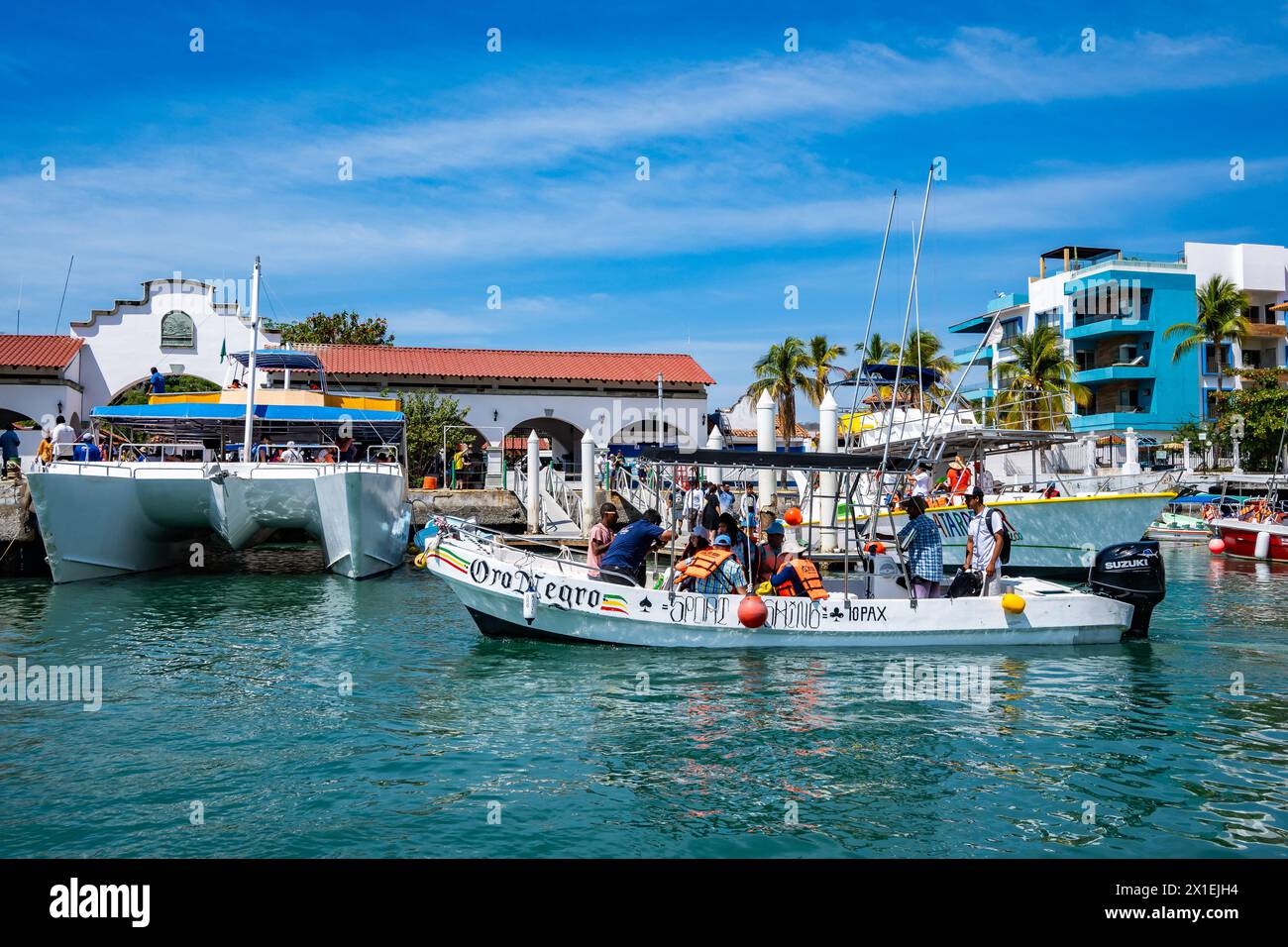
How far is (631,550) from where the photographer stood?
40.9ft

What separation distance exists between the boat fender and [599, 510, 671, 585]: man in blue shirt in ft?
13.7

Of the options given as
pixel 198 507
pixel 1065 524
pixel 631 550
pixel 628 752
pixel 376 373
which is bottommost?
pixel 628 752

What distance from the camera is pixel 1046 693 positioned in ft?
33.8

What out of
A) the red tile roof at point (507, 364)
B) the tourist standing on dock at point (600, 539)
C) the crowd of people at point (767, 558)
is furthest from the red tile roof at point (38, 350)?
the crowd of people at point (767, 558)

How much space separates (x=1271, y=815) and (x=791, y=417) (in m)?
38.5

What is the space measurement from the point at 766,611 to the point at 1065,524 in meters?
13.0

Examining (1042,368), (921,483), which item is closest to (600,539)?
(921,483)

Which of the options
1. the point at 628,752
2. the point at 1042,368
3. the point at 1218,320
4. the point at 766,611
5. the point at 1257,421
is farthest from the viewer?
the point at 1218,320

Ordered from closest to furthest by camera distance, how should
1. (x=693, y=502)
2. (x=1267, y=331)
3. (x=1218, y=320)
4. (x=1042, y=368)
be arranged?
(x=693, y=502), (x=1042, y=368), (x=1218, y=320), (x=1267, y=331)

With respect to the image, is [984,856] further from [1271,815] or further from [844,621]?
[844,621]

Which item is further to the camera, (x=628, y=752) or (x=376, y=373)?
(x=376, y=373)

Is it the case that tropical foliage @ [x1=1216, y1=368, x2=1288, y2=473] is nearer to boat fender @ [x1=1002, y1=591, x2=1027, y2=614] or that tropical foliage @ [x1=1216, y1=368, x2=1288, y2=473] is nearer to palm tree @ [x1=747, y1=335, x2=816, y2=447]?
palm tree @ [x1=747, y1=335, x2=816, y2=447]

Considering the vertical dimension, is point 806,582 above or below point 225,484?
below

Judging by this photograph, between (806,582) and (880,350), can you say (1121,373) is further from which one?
(806,582)
